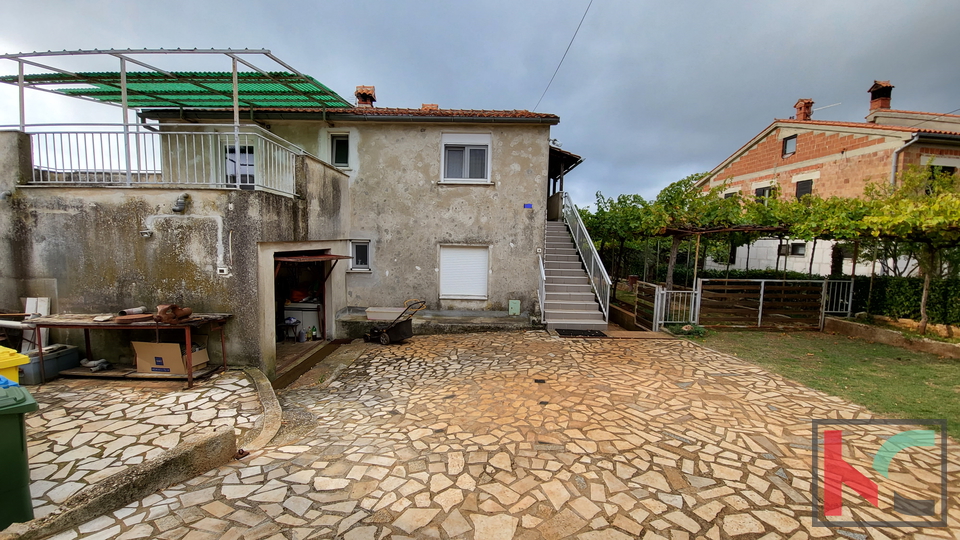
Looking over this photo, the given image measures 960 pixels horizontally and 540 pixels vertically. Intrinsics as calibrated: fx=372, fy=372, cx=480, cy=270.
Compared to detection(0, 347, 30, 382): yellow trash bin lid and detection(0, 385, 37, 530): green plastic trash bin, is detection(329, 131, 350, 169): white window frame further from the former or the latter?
detection(0, 385, 37, 530): green plastic trash bin

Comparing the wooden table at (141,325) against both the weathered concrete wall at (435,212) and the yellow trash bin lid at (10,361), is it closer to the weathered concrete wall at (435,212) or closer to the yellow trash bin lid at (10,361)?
the yellow trash bin lid at (10,361)

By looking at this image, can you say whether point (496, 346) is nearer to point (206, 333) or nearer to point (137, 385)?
point (206, 333)

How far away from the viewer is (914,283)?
31.1 feet

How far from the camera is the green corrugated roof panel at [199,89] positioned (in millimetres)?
6594

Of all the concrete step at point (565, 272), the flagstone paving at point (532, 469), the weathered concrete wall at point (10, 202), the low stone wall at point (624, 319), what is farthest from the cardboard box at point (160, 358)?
the low stone wall at point (624, 319)

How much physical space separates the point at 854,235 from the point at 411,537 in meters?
11.4

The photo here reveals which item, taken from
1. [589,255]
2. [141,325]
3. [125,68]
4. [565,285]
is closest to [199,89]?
[125,68]

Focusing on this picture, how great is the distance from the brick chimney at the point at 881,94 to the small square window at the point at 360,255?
910 inches

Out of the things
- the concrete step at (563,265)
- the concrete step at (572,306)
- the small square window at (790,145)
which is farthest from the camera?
the small square window at (790,145)

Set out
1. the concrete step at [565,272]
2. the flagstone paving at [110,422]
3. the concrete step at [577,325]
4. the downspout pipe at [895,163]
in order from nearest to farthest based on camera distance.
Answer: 1. the flagstone paving at [110,422]
2. the concrete step at [577,325]
3. the concrete step at [565,272]
4. the downspout pipe at [895,163]

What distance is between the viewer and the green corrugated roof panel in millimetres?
6594

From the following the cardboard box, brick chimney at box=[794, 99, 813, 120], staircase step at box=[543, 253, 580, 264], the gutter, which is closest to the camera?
the cardboard box

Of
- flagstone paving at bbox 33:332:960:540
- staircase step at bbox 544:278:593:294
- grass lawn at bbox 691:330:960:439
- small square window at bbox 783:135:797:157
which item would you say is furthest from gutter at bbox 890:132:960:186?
flagstone paving at bbox 33:332:960:540

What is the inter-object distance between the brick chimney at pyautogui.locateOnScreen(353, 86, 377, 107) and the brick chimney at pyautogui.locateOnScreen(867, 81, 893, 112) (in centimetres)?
2204
